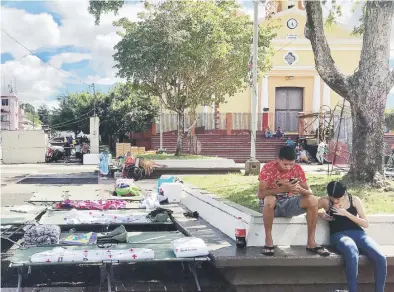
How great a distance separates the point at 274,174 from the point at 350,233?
3.41 feet

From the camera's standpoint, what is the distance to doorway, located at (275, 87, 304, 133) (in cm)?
3316

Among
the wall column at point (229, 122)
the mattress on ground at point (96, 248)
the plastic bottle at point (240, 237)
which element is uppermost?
the wall column at point (229, 122)

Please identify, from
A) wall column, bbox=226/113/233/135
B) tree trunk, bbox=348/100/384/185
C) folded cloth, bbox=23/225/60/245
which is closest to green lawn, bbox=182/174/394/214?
tree trunk, bbox=348/100/384/185

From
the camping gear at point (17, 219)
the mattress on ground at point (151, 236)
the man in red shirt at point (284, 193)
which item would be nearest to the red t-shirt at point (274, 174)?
the man in red shirt at point (284, 193)

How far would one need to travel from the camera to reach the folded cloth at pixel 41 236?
5.95m

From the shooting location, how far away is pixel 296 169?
595 centimetres

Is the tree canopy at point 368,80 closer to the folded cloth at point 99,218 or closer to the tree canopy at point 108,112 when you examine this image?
the folded cloth at point 99,218

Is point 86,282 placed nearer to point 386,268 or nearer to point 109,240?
point 109,240

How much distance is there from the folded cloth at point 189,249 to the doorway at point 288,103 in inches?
1104

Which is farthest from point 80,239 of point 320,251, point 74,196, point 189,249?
point 74,196

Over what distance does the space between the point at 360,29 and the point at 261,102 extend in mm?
20650

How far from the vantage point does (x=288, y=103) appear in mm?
33625

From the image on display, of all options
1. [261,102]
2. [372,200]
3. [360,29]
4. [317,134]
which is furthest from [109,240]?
[261,102]

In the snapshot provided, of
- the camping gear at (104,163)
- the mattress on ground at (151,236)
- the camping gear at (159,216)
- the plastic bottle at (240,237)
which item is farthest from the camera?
the camping gear at (104,163)
